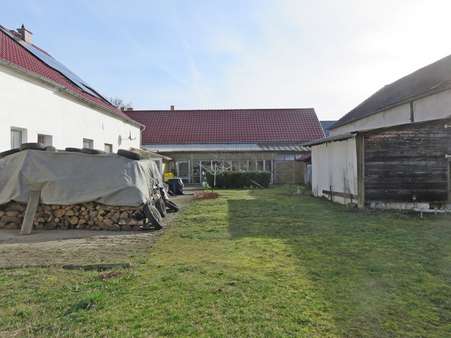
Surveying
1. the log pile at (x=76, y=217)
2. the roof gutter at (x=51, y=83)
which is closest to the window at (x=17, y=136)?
the roof gutter at (x=51, y=83)

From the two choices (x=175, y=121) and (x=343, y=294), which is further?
(x=175, y=121)

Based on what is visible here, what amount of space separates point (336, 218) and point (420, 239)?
2938 mm

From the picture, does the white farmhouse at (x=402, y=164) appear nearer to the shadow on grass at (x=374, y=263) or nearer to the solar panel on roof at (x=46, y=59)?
the shadow on grass at (x=374, y=263)

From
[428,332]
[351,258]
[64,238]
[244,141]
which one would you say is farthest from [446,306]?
[244,141]

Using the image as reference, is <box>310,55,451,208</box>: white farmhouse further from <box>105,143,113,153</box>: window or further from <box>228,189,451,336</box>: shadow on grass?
<box>105,143,113,153</box>: window

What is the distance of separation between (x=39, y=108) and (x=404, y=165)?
12.8 metres

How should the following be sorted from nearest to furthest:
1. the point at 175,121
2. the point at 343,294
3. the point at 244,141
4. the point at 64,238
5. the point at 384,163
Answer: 1. the point at 343,294
2. the point at 64,238
3. the point at 384,163
4. the point at 244,141
5. the point at 175,121

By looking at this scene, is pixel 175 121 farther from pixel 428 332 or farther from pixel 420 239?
pixel 428 332

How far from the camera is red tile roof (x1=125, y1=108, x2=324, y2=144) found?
33.8 metres

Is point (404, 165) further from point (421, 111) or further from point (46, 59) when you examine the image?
point (46, 59)

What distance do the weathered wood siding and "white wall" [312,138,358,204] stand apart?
2.03 ft

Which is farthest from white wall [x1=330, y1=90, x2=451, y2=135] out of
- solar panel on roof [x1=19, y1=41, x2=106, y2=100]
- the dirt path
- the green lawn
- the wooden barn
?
solar panel on roof [x1=19, y1=41, x2=106, y2=100]

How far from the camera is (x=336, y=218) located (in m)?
10.2

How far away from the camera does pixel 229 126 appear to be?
35656 millimetres
